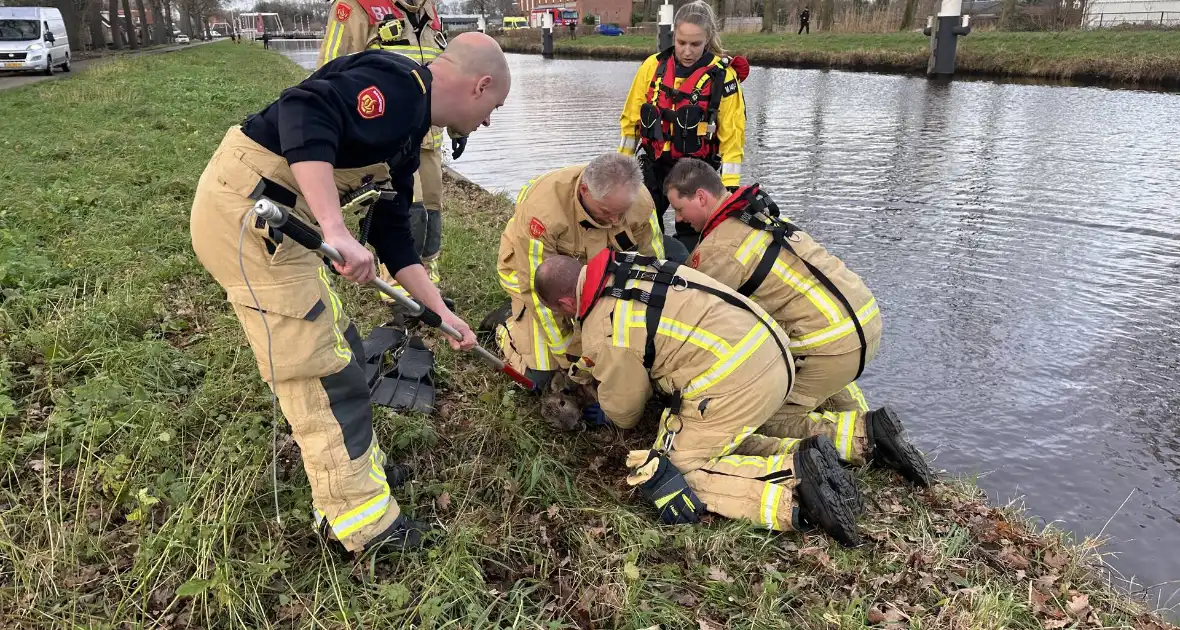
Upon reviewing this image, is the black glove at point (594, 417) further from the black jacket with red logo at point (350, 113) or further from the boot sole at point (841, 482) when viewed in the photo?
→ the black jacket with red logo at point (350, 113)

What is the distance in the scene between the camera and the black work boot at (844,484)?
311cm

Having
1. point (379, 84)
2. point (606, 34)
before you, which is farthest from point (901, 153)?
point (606, 34)

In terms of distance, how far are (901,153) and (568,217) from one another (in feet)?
28.1

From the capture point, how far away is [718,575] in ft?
9.24

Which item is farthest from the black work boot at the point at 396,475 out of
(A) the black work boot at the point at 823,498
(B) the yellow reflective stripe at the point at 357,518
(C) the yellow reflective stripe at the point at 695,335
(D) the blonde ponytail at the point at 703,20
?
Result: (D) the blonde ponytail at the point at 703,20

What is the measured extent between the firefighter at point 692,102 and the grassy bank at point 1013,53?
61.9ft

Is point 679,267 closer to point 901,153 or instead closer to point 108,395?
point 108,395

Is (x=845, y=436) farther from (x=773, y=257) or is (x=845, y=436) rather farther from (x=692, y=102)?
(x=692, y=102)

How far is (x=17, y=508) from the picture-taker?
2.80 metres

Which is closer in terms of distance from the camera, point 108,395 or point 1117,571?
point 1117,571

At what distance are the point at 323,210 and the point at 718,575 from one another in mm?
2035

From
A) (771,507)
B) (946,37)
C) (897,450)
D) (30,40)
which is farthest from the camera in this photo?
(946,37)

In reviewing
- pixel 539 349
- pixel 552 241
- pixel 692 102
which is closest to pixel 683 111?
pixel 692 102

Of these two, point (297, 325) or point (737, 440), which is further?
point (737, 440)
